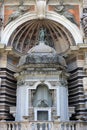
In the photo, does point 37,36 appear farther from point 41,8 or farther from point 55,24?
point 41,8

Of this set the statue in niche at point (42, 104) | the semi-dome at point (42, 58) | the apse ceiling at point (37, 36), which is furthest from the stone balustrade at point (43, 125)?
the apse ceiling at point (37, 36)

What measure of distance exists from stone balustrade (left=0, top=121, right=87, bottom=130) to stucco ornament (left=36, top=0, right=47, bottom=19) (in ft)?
19.2

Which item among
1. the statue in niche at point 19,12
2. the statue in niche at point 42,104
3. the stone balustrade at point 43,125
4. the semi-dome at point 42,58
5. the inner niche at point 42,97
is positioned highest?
the statue in niche at point 19,12

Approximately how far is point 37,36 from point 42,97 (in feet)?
12.8

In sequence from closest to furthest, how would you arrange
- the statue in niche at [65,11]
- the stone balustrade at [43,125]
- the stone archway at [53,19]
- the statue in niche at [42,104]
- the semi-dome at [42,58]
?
the stone balustrade at [43,125], the statue in niche at [42,104], the semi-dome at [42,58], the stone archway at [53,19], the statue in niche at [65,11]

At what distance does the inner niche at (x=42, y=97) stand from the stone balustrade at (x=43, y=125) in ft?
4.86

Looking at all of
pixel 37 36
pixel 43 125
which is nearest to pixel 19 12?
pixel 37 36

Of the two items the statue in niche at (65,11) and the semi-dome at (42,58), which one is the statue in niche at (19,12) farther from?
the semi-dome at (42,58)

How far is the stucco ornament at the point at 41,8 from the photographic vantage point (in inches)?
639

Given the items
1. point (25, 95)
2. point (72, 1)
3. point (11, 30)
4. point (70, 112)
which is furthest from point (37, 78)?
point (72, 1)

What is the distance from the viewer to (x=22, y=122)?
41.7 ft

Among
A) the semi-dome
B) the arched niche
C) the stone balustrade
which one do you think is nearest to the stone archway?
the arched niche

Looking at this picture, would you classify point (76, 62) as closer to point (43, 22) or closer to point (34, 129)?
point (43, 22)

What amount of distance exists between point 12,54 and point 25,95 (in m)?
2.61
